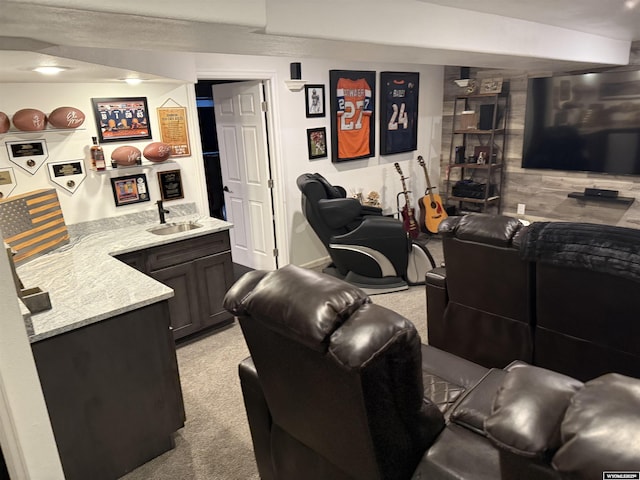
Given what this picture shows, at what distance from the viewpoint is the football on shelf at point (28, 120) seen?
2.91m

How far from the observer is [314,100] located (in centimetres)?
474

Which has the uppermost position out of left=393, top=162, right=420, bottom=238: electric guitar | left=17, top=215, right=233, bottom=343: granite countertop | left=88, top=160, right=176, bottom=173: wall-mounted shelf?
left=88, top=160, right=176, bottom=173: wall-mounted shelf

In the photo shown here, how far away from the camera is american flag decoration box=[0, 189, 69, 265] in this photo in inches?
109

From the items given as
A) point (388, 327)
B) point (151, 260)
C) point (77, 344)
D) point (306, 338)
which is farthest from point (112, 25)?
point (151, 260)

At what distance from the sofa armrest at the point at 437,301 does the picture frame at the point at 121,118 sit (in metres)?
2.51

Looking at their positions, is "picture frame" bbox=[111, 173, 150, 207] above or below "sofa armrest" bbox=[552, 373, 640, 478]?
above

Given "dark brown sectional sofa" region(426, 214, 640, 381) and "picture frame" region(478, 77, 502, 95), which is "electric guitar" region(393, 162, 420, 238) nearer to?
"picture frame" region(478, 77, 502, 95)

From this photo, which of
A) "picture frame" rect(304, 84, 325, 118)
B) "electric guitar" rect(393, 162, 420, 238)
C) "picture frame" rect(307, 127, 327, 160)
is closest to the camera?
"picture frame" rect(304, 84, 325, 118)

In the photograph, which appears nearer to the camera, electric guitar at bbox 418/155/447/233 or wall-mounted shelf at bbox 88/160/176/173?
wall-mounted shelf at bbox 88/160/176/173

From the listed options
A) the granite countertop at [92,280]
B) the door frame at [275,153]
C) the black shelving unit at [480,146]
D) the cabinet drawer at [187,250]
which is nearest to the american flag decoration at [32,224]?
the granite countertop at [92,280]

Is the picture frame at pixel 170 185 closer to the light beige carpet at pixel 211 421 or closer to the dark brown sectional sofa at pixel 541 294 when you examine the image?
the light beige carpet at pixel 211 421

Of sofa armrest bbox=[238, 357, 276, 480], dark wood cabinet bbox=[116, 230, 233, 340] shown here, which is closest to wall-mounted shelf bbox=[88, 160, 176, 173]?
dark wood cabinet bbox=[116, 230, 233, 340]

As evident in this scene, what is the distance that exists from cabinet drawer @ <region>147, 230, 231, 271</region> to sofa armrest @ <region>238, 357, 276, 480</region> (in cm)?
159

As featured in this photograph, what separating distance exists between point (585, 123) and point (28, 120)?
17.4 feet
